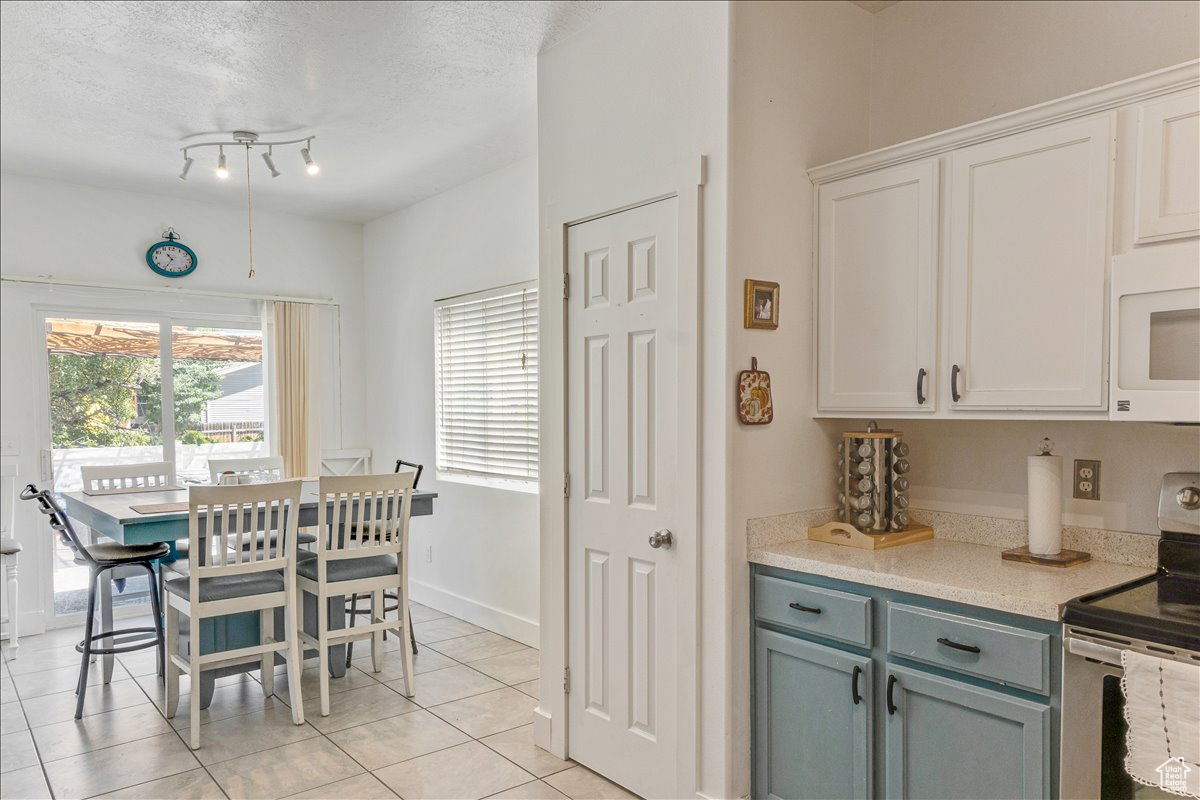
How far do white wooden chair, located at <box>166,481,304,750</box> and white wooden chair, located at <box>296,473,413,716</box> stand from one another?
0.13 meters

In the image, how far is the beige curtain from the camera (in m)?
5.66

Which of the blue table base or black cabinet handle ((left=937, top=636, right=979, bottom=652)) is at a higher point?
black cabinet handle ((left=937, top=636, right=979, bottom=652))

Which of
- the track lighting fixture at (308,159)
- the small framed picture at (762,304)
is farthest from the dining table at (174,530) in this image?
the small framed picture at (762,304)

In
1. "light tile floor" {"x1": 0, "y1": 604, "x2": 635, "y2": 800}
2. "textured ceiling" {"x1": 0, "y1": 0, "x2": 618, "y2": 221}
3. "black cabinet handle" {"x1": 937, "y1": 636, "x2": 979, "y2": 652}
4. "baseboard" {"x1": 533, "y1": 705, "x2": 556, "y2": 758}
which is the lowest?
"light tile floor" {"x1": 0, "y1": 604, "x2": 635, "y2": 800}

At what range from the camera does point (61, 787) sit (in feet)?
9.30

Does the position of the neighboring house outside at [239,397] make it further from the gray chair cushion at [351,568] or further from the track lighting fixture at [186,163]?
the gray chair cushion at [351,568]

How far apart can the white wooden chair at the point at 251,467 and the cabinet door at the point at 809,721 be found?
3353 millimetres

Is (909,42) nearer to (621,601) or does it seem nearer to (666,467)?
(666,467)

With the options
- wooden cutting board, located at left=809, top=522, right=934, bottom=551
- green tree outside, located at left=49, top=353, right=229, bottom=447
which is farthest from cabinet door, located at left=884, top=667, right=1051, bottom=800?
green tree outside, located at left=49, top=353, right=229, bottom=447

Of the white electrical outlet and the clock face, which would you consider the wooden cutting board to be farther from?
the clock face

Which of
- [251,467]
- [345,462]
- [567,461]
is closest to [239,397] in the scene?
[345,462]

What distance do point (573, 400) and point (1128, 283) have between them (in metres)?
1.75

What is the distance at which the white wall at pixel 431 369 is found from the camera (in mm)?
4504

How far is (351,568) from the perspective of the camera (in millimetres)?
3738
